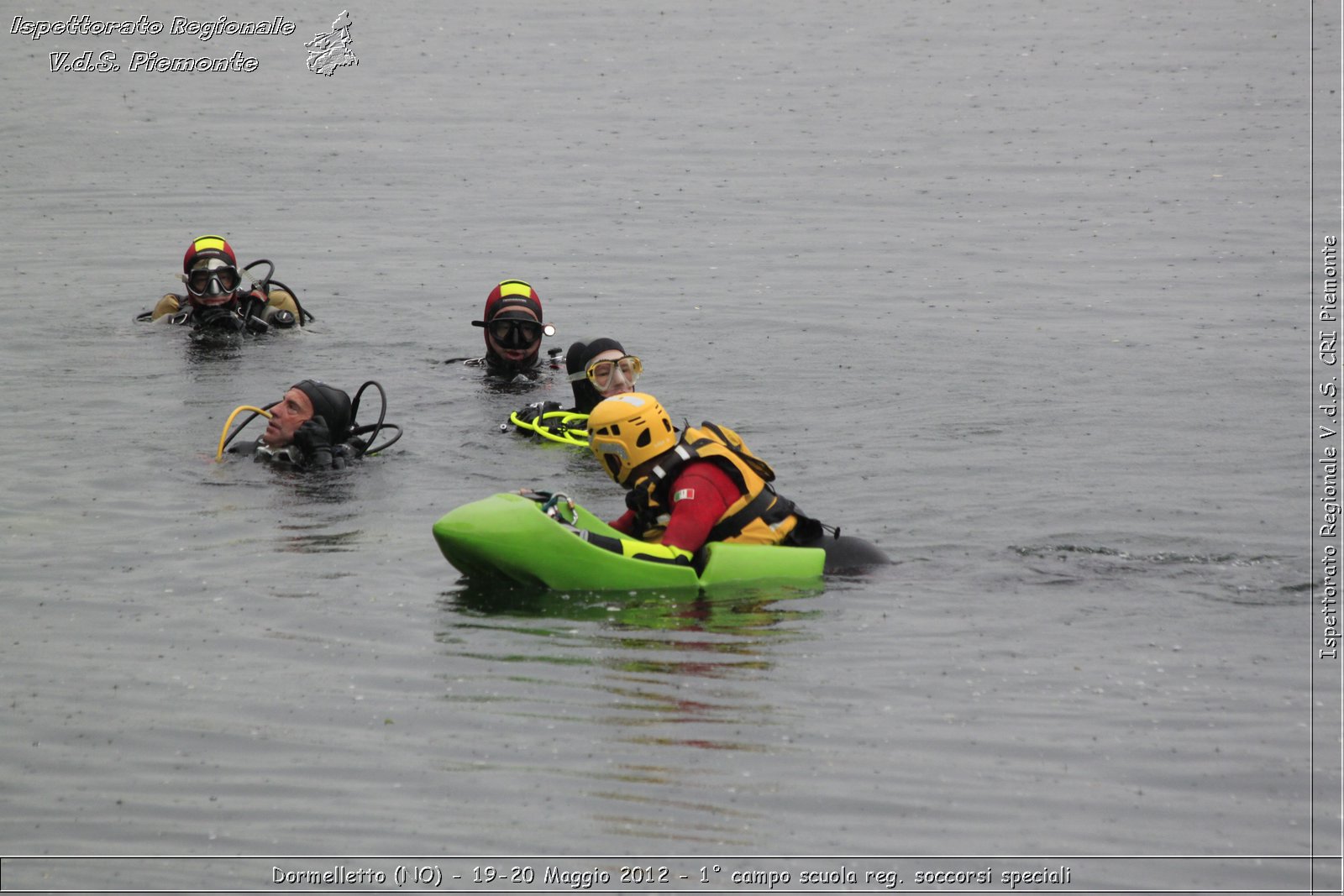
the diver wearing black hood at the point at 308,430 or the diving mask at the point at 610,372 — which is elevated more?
the diving mask at the point at 610,372

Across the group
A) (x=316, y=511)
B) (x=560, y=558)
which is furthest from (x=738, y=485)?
(x=316, y=511)

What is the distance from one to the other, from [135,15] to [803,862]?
3508 centimetres

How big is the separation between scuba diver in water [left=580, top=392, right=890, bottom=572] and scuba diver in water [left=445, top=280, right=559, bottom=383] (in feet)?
17.1

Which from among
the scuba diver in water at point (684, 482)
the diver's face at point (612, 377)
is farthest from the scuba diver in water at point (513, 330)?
the scuba diver in water at point (684, 482)

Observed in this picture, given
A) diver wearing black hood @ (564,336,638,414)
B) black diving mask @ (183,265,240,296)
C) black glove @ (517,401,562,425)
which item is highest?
black diving mask @ (183,265,240,296)

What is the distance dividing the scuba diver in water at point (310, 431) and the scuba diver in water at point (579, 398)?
1267 mm

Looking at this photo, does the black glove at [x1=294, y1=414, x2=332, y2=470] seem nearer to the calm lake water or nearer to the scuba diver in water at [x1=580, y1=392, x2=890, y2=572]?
the calm lake water

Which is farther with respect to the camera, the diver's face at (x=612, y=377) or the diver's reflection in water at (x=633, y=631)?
the diver's face at (x=612, y=377)

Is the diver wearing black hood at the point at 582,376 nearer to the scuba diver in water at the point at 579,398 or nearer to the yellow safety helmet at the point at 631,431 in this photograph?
the scuba diver in water at the point at 579,398

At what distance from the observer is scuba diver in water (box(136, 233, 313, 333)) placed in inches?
620

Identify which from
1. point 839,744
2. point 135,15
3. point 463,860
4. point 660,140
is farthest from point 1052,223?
point 135,15

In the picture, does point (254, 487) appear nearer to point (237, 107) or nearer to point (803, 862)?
point (803, 862)

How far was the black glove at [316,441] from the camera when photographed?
11.8 m

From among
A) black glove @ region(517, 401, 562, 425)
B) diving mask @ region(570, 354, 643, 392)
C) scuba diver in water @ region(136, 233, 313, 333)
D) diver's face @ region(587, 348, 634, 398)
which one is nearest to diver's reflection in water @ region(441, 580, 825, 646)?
diver's face @ region(587, 348, 634, 398)
